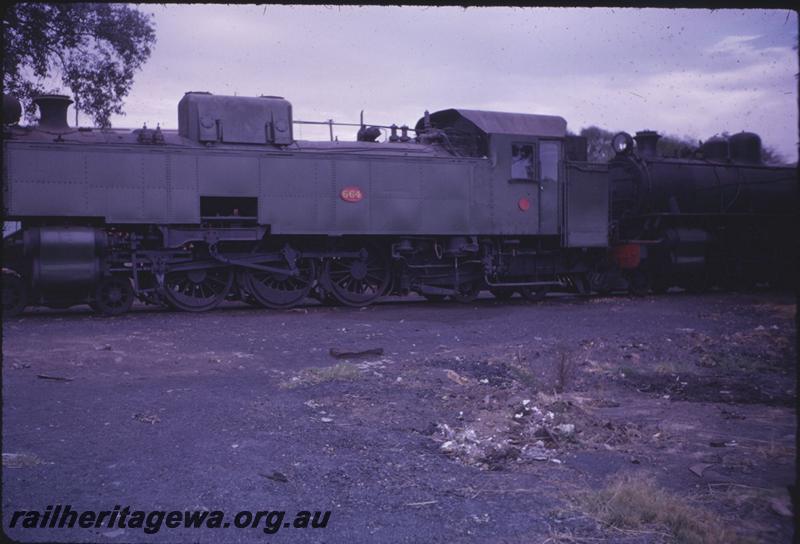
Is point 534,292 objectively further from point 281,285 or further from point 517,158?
point 281,285

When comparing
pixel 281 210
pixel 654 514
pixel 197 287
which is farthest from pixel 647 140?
pixel 654 514

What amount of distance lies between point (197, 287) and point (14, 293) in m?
2.97

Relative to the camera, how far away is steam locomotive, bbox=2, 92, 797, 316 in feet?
38.2

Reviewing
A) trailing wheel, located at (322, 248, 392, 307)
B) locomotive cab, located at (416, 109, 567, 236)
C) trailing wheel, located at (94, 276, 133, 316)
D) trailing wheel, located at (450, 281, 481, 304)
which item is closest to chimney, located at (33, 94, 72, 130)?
trailing wheel, located at (94, 276, 133, 316)

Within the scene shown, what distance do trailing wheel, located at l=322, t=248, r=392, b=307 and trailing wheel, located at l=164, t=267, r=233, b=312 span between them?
77.5 inches

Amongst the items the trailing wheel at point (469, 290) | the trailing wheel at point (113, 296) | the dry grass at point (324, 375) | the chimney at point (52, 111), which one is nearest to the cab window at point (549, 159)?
the trailing wheel at point (469, 290)

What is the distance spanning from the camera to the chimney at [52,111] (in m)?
12.3

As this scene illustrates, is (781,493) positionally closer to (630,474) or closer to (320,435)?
(630,474)

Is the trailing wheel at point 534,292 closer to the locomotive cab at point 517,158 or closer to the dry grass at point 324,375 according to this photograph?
the locomotive cab at point 517,158

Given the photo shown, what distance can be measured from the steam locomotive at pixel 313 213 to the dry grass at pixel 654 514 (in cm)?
980

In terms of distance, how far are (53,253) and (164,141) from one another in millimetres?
2823

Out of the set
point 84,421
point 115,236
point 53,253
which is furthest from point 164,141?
point 84,421

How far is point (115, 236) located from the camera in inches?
485

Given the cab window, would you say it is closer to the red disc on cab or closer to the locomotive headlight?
the locomotive headlight
